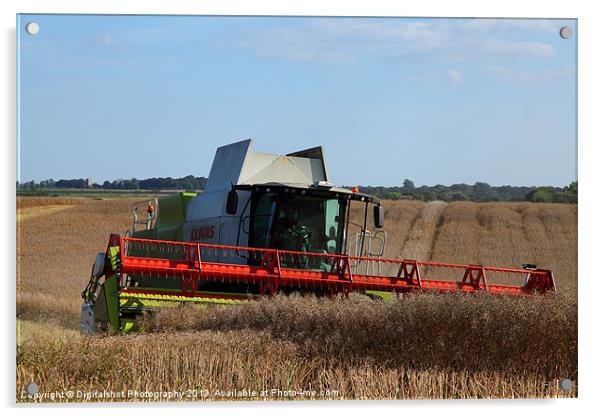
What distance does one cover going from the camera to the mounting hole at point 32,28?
7.29 m

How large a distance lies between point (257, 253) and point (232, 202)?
73 cm

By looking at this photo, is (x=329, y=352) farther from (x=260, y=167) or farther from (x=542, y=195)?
(x=260, y=167)

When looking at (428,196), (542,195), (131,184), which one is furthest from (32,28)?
(428,196)

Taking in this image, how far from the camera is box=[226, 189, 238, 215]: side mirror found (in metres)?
11.3

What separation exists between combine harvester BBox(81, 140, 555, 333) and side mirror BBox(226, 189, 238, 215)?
1 centimetres

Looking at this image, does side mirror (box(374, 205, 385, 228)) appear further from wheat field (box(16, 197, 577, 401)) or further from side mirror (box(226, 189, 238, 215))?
wheat field (box(16, 197, 577, 401))

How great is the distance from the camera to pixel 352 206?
12.1 meters

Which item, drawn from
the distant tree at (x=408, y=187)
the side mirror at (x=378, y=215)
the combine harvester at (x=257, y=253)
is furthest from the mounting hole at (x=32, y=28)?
the side mirror at (x=378, y=215)

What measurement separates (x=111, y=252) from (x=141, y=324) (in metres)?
1.00

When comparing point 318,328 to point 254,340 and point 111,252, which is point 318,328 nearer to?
point 254,340

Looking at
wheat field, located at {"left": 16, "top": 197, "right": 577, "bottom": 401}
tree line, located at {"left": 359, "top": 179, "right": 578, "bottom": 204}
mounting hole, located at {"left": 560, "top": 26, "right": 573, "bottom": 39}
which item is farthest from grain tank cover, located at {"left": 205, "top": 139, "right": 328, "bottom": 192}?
mounting hole, located at {"left": 560, "top": 26, "right": 573, "bottom": 39}

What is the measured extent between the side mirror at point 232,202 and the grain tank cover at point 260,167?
0.74m

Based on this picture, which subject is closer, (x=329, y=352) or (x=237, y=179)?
(x=329, y=352)

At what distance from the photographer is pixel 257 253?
11531 millimetres
